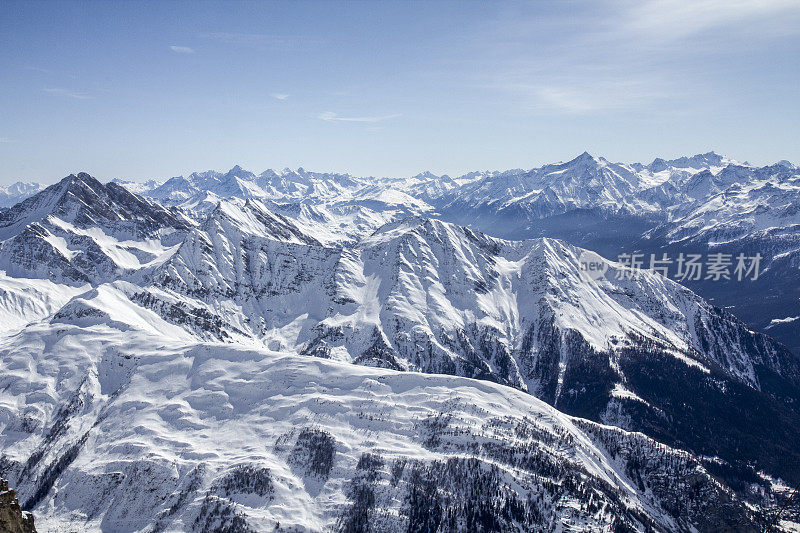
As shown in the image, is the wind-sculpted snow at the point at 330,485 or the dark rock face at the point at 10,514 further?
the wind-sculpted snow at the point at 330,485

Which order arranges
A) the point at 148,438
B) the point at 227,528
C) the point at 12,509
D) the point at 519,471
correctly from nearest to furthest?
the point at 12,509 < the point at 227,528 < the point at 519,471 < the point at 148,438

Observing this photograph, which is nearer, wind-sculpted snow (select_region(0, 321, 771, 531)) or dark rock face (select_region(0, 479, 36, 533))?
dark rock face (select_region(0, 479, 36, 533))

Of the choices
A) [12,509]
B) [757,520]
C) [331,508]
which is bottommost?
[757,520]

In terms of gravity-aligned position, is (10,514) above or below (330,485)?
above

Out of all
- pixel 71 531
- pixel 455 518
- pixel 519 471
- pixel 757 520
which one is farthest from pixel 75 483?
pixel 757 520

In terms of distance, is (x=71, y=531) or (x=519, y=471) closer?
(x=71, y=531)

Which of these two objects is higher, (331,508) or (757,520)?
(331,508)

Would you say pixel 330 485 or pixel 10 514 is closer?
pixel 10 514

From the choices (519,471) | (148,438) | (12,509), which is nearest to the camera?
(12,509)

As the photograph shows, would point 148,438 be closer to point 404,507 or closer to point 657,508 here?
point 404,507

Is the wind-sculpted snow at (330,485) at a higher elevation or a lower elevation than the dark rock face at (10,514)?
lower

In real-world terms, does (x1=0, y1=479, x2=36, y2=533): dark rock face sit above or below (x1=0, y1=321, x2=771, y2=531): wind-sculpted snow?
above
